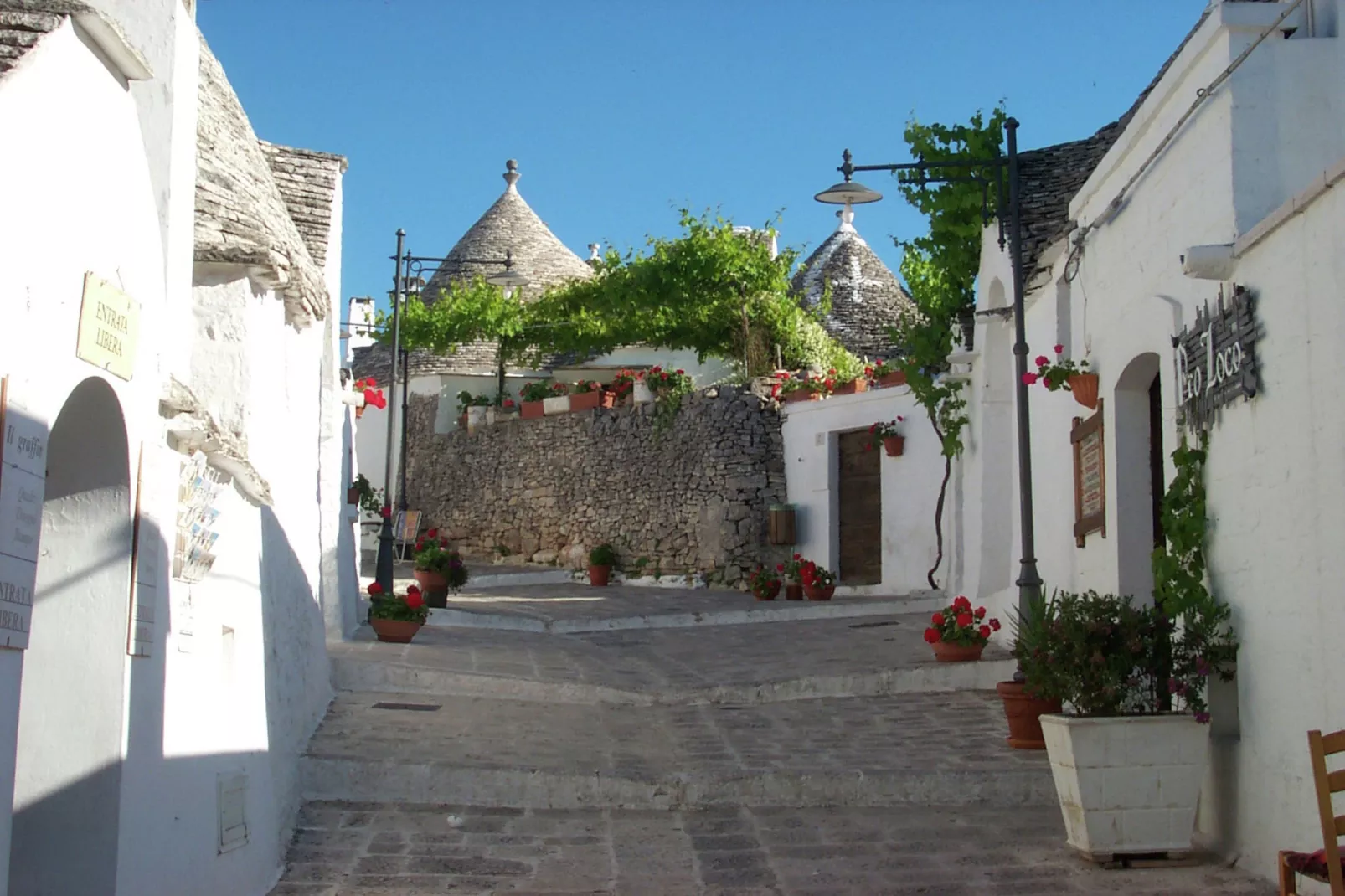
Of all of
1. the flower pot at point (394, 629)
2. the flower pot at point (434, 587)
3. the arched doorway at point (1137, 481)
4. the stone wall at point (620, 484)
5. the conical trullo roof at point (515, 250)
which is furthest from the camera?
the conical trullo roof at point (515, 250)

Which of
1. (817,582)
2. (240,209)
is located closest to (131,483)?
(240,209)

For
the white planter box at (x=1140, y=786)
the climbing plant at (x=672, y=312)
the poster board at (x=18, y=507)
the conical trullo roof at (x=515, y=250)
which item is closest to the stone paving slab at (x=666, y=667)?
the white planter box at (x=1140, y=786)

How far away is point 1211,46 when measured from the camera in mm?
6812

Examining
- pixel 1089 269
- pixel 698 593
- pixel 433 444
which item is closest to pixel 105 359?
pixel 1089 269

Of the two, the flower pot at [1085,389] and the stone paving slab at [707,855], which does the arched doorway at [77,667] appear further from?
the flower pot at [1085,389]

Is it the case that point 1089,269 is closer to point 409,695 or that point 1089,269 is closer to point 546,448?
point 409,695

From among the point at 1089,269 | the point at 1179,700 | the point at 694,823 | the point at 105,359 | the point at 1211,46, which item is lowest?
the point at 694,823

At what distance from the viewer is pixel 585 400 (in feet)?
77.9

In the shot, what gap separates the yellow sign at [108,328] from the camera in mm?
4648

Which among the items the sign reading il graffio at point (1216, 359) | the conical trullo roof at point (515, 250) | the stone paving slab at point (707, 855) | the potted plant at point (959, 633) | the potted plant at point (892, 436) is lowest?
the stone paving slab at point (707, 855)

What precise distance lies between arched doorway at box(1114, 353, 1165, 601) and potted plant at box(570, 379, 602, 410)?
15.6 m

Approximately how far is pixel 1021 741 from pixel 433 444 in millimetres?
20200

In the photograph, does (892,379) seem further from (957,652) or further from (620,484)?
(957,652)

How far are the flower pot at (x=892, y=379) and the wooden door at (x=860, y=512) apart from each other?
780 mm
